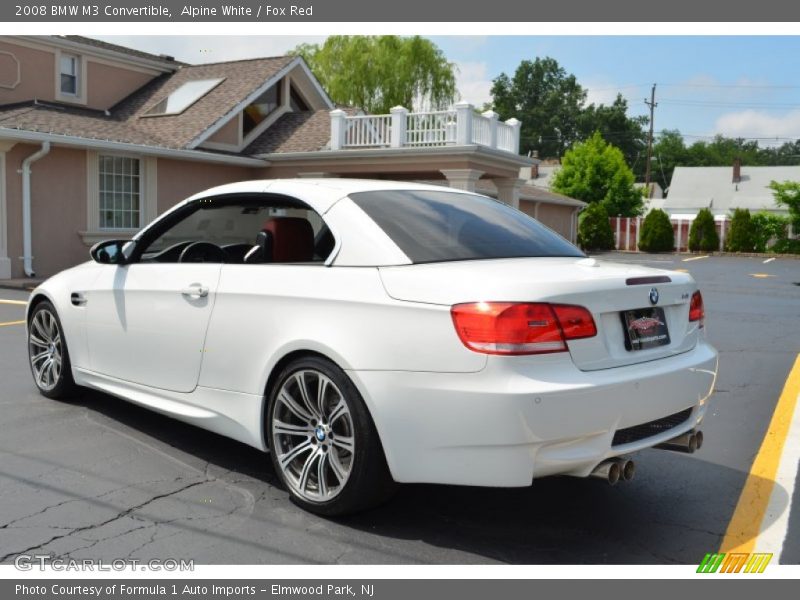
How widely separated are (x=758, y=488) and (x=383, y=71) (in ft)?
112

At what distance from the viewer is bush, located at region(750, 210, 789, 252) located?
42.0m

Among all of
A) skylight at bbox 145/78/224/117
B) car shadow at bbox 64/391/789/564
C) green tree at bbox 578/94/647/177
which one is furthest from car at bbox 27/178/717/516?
green tree at bbox 578/94/647/177

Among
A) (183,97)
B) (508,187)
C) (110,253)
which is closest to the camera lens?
(110,253)

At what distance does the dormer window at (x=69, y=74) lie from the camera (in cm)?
2030

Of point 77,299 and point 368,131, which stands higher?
point 368,131

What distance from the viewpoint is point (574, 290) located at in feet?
11.3

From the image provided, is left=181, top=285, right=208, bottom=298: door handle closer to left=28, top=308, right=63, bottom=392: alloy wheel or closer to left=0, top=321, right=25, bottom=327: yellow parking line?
left=28, top=308, right=63, bottom=392: alloy wheel

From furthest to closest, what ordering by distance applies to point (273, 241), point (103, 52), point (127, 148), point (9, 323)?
point (103, 52)
point (127, 148)
point (9, 323)
point (273, 241)

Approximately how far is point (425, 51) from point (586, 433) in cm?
3560

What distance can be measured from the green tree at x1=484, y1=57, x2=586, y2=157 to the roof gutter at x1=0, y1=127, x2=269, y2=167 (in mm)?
77793

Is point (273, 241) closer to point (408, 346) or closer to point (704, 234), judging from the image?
point (408, 346)

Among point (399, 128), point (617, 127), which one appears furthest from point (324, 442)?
point (617, 127)

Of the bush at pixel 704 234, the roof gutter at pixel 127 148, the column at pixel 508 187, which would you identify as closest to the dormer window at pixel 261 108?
the roof gutter at pixel 127 148

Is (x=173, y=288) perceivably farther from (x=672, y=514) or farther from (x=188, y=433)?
(x=672, y=514)
